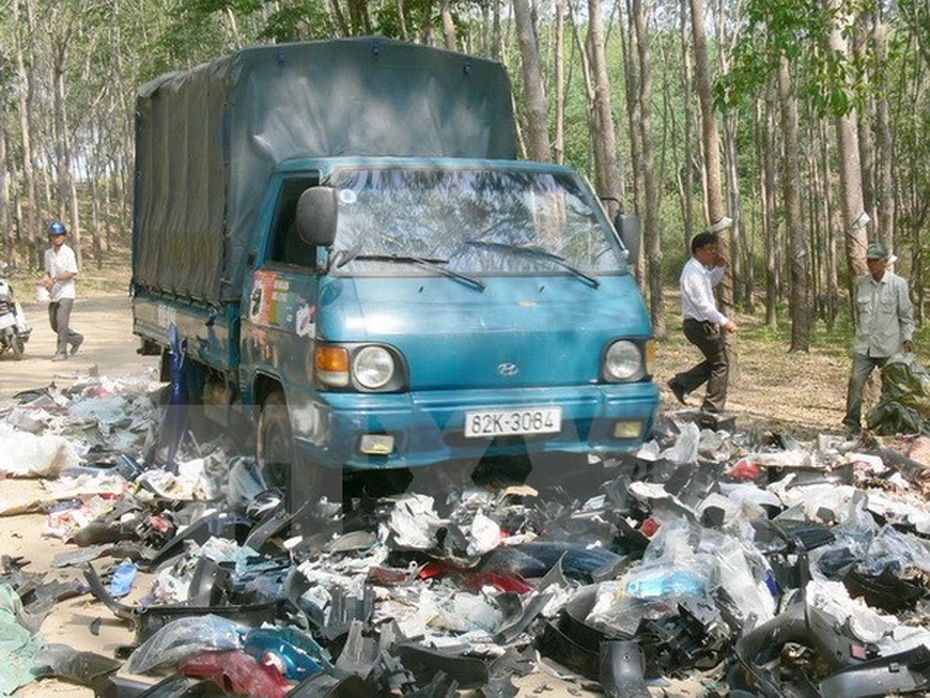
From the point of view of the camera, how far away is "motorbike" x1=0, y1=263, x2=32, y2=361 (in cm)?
1611

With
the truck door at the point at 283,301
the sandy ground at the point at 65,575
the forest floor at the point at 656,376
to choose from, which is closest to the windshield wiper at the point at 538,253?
the truck door at the point at 283,301

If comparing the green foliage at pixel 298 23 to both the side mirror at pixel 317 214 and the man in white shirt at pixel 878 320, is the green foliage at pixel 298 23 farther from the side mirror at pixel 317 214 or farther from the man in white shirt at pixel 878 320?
the side mirror at pixel 317 214

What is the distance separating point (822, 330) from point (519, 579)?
76.5ft

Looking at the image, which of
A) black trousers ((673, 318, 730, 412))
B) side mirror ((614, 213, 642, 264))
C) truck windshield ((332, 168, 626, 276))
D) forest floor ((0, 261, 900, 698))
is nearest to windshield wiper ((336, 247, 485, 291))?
truck windshield ((332, 168, 626, 276))

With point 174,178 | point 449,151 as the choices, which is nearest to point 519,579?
point 449,151

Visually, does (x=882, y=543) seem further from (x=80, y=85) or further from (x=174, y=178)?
(x=80, y=85)

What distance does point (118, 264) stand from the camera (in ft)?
154

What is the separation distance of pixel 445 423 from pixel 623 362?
43.5 inches

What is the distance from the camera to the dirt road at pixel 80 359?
14.0 m

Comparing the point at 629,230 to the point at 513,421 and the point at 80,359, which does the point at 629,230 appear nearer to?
the point at 513,421

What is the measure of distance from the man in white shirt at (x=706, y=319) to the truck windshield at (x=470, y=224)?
329 cm

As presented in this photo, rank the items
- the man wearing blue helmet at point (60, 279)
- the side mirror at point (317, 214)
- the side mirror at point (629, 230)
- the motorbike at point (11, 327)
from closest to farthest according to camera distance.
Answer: the side mirror at point (317, 214) → the side mirror at point (629, 230) → the man wearing blue helmet at point (60, 279) → the motorbike at point (11, 327)

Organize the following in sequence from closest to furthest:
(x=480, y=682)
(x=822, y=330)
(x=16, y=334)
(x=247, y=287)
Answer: (x=480, y=682) < (x=247, y=287) < (x=16, y=334) < (x=822, y=330)

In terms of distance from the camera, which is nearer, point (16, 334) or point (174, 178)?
point (174, 178)
